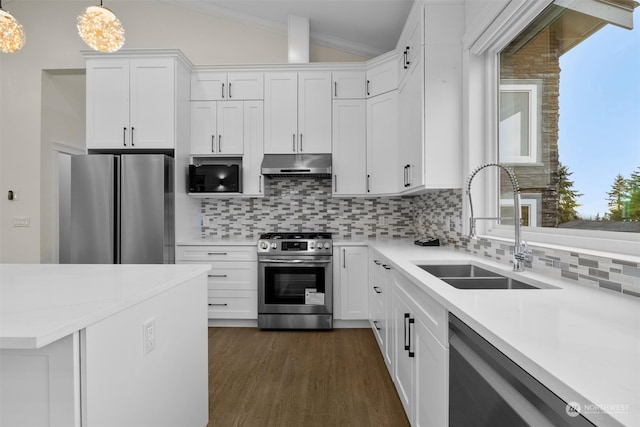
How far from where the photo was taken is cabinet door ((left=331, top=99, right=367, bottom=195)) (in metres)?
3.59

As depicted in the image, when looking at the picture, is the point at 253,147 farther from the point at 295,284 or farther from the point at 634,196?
the point at 634,196

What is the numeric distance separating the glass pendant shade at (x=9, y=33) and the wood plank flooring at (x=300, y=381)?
2423mm

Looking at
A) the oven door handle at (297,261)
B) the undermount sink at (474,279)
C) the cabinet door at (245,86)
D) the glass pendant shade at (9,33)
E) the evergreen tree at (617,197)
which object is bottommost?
the oven door handle at (297,261)

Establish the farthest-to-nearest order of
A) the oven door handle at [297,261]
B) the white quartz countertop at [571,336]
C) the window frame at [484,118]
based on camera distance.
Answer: the oven door handle at [297,261] < the window frame at [484,118] < the white quartz countertop at [571,336]

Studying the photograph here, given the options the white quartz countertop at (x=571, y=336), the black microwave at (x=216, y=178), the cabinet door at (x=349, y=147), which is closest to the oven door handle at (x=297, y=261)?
the cabinet door at (x=349, y=147)

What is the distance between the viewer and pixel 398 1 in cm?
310

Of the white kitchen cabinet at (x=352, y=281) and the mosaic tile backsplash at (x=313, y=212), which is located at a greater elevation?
the mosaic tile backsplash at (x=313, y=212)

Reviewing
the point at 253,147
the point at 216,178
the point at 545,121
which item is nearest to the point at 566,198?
the point at 545,121

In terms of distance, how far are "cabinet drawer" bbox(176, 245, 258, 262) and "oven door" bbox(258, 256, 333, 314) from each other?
178 mm

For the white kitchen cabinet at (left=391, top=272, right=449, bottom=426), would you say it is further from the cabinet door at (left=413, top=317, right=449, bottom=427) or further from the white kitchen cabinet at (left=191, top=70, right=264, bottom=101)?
the white kitchen cabinet at (left=191, top=70, right=264, bottom=101)

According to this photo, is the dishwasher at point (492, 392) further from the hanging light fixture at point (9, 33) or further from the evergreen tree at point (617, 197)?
the hanging light fixture at point (9, 33)

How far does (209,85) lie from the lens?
3.66 meters

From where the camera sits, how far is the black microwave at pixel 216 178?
3.55 metres

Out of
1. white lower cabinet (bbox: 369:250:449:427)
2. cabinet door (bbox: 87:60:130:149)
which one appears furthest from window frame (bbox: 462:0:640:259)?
cabinet door (bbox: 87:60:130:149)
